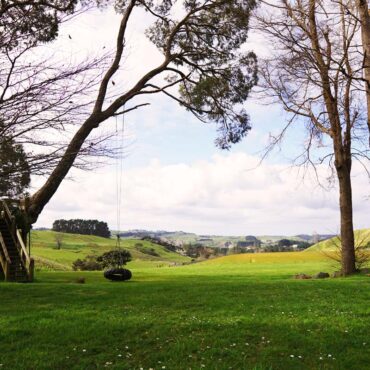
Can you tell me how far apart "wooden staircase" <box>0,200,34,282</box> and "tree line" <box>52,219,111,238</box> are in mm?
126950

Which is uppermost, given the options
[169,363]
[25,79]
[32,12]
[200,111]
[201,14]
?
[201,14]

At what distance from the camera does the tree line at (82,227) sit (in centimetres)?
14762

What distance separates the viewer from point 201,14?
23.3 m

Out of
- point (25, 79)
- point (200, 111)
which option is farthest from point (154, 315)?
point (200, 111)

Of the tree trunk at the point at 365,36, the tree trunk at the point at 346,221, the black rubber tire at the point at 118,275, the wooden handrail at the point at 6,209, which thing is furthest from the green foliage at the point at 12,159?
the tree trunk at the point at 346,221

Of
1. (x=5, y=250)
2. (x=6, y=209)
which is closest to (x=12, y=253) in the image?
(x=5, y=250)

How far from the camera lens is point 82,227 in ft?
488

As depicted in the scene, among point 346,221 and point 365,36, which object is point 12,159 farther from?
point 346,221

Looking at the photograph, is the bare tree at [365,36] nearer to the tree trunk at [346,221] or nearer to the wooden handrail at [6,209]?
the tree trunk at [346,221]

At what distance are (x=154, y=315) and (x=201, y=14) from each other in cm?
1831

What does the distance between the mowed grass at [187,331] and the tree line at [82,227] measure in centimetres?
13921

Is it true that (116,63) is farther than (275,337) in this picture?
Yes

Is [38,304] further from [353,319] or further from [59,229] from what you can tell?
[59,229]

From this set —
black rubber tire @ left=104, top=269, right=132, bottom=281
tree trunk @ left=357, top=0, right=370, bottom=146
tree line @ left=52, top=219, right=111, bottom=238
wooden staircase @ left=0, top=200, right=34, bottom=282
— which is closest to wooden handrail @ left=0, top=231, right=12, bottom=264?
wooden staircase @ left=0, top=200, right=34, bottom=282
